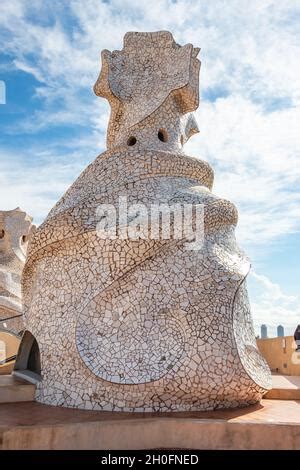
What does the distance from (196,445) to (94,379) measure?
59.9 inches

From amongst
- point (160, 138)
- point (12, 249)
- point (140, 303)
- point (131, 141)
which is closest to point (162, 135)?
point (160, 138)

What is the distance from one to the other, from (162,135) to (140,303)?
343 cm

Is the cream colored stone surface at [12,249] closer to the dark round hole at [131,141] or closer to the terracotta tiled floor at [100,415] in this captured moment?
the dark round hole at [131,141]

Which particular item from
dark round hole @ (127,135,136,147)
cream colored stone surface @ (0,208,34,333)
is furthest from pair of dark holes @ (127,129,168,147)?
cream colored stone surface @ (0,208,34,333)

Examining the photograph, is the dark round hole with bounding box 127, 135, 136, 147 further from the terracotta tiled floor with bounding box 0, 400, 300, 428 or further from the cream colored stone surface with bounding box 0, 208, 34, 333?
A: the cream colored stone surface with bounding box 0, 208, 34, 333

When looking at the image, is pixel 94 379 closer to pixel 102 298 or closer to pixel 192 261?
pixel 102 298

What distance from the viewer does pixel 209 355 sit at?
5.11m

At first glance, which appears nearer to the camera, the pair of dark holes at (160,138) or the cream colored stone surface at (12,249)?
the pair of dark holes at (160,138)

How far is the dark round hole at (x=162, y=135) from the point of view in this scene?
7.59 meters

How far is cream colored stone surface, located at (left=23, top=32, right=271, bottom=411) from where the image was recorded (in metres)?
5.04

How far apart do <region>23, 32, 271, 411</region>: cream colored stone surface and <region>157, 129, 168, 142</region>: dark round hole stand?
65 cm

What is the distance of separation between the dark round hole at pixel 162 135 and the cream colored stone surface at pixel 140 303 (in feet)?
2.14

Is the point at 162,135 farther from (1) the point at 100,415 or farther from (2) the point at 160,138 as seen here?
(1) the point at 100,415

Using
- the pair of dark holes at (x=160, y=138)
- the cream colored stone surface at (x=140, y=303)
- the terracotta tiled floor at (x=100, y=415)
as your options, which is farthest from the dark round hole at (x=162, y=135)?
the terracotta tiled floor at (x=100, y=415)
